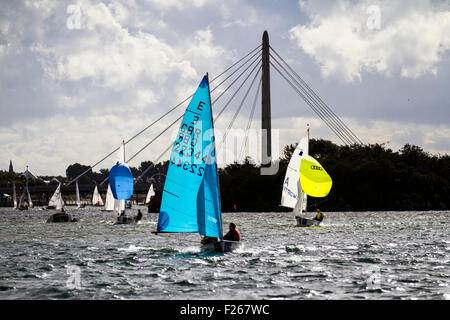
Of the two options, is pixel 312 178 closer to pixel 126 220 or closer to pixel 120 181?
pixel 120 181

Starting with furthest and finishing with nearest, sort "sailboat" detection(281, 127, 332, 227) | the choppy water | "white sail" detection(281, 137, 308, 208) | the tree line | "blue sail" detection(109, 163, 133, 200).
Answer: the tree line → "blue sail" detection(109, 163, 133, 200) → "white sail" detection(281, 137, 308, 208) → "sailboat" detection(281, 127, 332, 227) → the choppy water

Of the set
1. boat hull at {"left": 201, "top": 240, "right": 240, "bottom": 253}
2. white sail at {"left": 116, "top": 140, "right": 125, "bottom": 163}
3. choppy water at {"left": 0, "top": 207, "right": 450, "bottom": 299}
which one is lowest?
choppy water at {"left": 0, "top": 207, "right": 450, "bottom": 299}

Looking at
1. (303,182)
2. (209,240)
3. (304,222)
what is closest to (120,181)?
(303,182)

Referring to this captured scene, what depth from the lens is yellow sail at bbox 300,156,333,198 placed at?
51250 millimetres

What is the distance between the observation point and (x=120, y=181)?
57.3 meters

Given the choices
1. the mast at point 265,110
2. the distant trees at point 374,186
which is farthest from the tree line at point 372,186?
the mast at point 265,110

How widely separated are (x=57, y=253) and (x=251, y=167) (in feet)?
315

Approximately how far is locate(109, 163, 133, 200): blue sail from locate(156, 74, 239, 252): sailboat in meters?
31.7

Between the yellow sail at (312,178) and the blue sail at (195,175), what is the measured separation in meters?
26.5

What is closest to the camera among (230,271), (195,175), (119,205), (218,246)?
(230,271)

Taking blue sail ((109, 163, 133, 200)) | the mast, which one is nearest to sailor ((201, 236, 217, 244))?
blue sail ((109, 163, 133, 200))

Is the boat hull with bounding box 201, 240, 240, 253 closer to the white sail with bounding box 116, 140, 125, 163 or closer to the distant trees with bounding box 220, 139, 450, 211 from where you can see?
the white sail with bounding box 116, 140, 125, 163

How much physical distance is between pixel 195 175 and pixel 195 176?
0.04m

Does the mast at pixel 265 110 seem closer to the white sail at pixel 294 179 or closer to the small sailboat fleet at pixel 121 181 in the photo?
the small sailboat fleet at pixel 121 181
